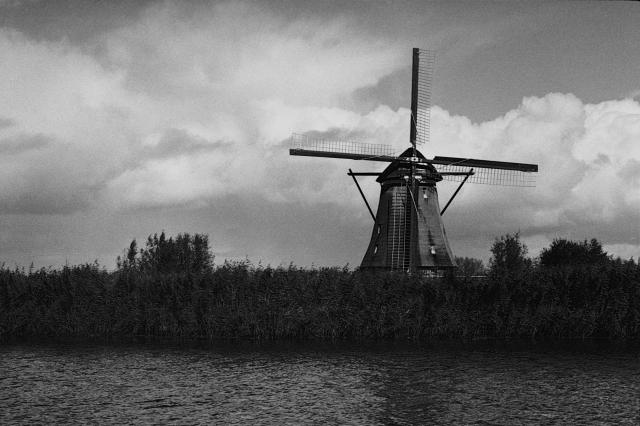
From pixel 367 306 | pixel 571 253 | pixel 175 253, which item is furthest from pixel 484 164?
pixel 175 253

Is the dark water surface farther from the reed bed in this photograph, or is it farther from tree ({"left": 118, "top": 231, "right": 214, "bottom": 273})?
tree ({"left": 118, "top": 231, "right": 214, "bottom": 273})

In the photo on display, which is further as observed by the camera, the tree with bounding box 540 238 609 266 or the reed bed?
the tree with bounding box 540 238 609 266

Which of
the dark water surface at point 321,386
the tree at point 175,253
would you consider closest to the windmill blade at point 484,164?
the dark water surface at point 321,386

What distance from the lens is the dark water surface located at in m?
→ 11.9

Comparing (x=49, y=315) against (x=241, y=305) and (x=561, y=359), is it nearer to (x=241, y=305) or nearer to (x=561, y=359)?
(x=241, y=305)

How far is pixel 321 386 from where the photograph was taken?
48.4 feet

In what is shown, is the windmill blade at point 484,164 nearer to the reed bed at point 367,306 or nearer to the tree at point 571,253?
the reed bed at point 367,306

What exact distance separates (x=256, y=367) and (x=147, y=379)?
3.30 m

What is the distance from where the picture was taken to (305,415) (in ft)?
39.1

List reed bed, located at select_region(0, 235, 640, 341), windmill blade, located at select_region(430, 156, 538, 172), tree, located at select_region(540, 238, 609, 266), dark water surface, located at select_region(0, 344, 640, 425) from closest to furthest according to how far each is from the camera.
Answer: dark water surface, located at select_region(0, 344, 640, 425), reed bed, located at select_region(0, 235, 640, 341), windmill blade, located at select_region(430, 156, 538, 172), tree, located at select_region(540, 238, 609, 266)

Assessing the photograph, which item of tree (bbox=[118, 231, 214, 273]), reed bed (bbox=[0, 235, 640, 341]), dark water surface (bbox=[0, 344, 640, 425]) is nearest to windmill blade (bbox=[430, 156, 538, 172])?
reed bed (bbox=[0, 235, 640, 341])

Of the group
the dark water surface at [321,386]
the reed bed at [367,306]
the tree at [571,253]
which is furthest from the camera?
the tree at [571,253]

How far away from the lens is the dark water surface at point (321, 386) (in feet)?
39.0

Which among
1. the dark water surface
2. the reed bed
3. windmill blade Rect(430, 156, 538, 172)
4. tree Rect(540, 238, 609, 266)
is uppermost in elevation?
windmill blade Rect(430, 156, 538, 172)
